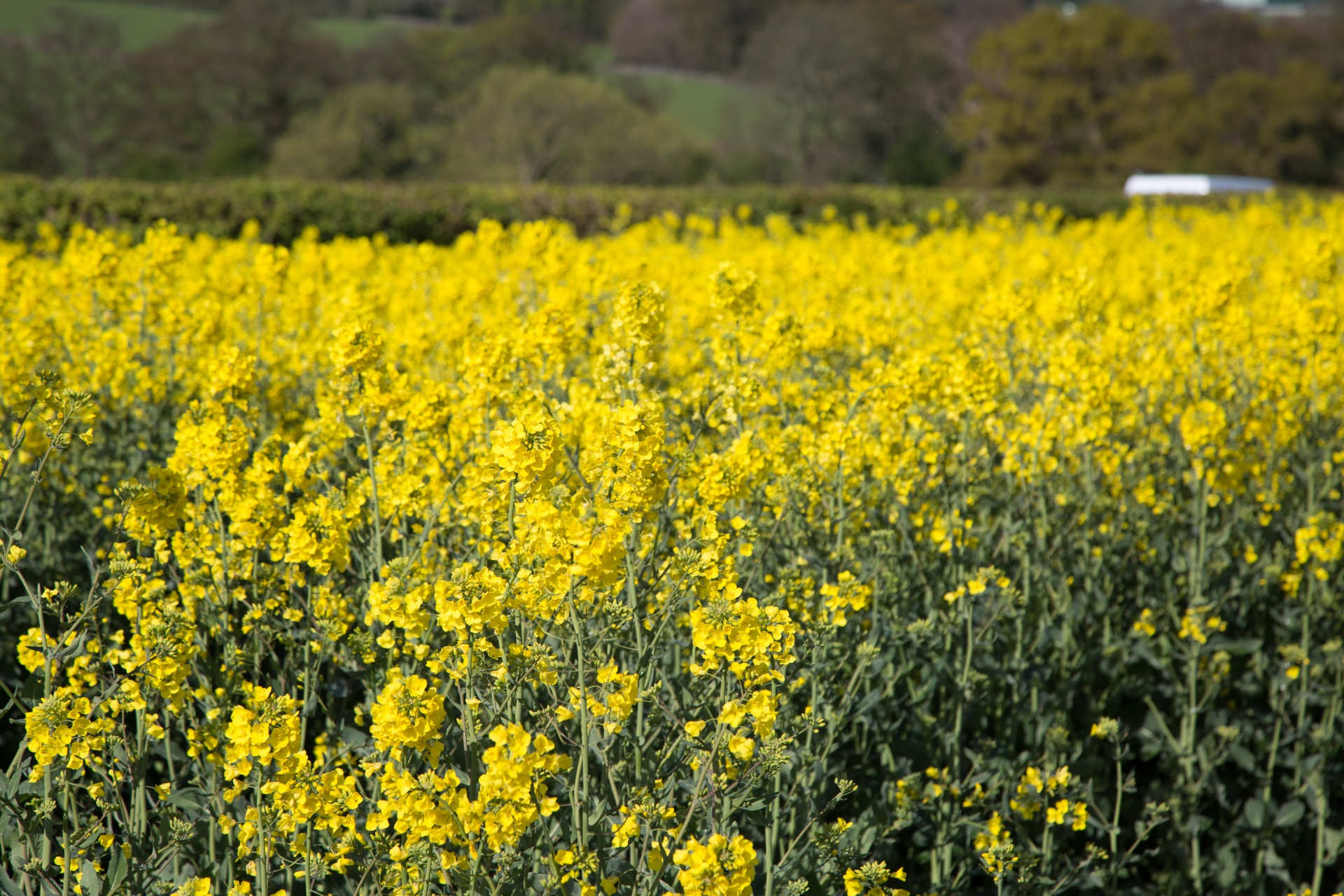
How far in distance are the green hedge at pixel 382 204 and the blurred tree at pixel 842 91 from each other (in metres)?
29.5

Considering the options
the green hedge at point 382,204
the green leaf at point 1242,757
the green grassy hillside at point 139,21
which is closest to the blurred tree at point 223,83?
the green grassy hillside at point 139,21

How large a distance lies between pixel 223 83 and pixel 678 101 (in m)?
23.5

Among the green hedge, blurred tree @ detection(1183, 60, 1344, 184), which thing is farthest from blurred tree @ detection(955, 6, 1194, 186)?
the green hedge

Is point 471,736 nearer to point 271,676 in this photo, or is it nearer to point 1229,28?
point 271,676

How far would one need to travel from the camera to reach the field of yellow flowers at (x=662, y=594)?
1.97 metres

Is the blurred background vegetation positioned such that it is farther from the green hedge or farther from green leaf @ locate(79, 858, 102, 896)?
green leaf @ locate(79, 858, 102, 896)

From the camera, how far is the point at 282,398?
4578 millimetres

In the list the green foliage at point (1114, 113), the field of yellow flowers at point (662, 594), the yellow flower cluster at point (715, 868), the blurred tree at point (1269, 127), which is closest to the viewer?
the yellow flower cluster at point (715, 868)

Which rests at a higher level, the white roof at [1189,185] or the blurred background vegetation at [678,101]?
the blurred background vegetation at [678,101]

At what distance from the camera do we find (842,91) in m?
48.7

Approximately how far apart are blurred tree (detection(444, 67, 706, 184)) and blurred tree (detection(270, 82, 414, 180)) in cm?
171

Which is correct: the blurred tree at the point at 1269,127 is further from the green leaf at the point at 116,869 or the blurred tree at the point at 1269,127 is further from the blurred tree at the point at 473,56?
the green leaf at the point at 116,869

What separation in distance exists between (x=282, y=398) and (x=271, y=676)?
1969 millimetres

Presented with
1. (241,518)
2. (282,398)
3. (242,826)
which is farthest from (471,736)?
(282,398)
